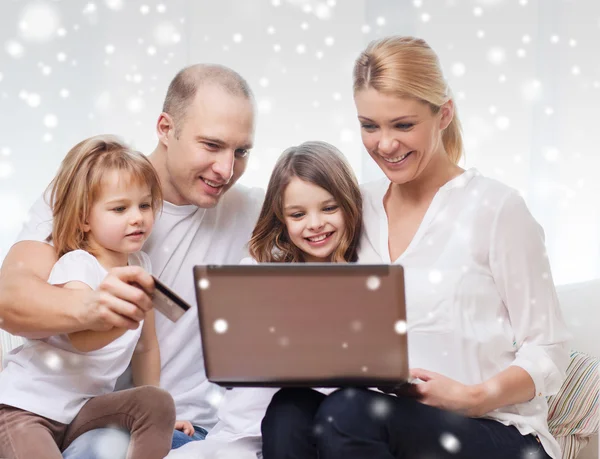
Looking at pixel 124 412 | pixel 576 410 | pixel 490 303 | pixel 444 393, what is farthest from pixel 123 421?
pixel 576 410

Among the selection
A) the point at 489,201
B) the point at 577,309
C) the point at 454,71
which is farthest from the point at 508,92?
the point at 489,201

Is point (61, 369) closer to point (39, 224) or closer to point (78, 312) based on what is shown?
point (78, 312)

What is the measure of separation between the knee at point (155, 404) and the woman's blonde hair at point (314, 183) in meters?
0.40

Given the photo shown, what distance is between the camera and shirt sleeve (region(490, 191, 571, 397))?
5.42 feet

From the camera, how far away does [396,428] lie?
1.49 metres

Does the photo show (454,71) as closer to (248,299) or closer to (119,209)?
(119,209)

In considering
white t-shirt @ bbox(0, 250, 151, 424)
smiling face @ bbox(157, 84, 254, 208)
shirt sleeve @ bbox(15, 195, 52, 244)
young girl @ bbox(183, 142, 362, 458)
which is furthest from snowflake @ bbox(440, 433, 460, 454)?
shirt sleeve @ bbox(15, 195, 52, 244)

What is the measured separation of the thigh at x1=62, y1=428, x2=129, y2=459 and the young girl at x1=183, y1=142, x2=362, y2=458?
0.21 meters

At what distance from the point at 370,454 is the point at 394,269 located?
0.36m

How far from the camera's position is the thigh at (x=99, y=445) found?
162 cm

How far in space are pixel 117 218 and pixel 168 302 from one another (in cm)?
38

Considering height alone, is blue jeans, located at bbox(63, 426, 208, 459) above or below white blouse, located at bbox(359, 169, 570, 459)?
below

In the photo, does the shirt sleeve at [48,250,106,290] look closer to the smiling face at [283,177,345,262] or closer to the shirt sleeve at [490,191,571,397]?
the smiling face at [283,177,345,262]

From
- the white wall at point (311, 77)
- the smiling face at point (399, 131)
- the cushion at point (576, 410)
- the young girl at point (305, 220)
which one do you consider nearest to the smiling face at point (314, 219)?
the young girl at point (305, 220)
